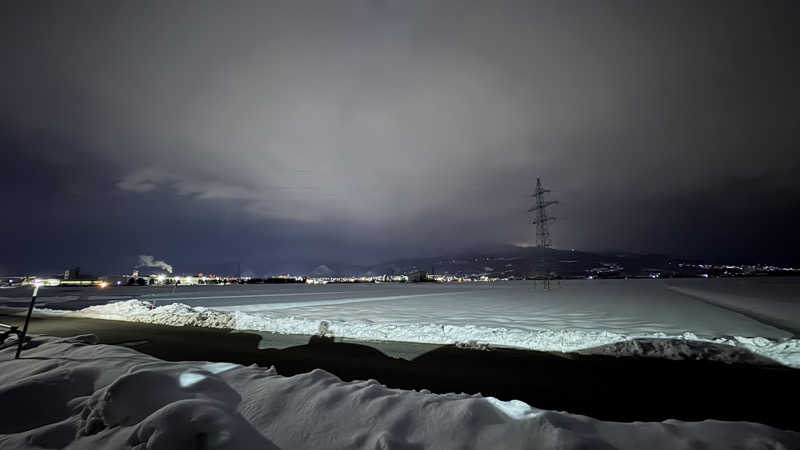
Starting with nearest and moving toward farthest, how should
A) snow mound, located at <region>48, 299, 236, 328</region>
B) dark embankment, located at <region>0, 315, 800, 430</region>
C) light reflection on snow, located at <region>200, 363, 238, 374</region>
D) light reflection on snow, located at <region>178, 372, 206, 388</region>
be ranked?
light reflection on snow, located at <region>178, 372, 206, 388</region>, light reflection on snow, located at <region>200, 363, 238, 374</region>, dark embankment, located at <region>0, 315, 800, 430</region>, snow mound, located at <region>48, 299, 236, 328</region>

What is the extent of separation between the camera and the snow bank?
7.76 meters

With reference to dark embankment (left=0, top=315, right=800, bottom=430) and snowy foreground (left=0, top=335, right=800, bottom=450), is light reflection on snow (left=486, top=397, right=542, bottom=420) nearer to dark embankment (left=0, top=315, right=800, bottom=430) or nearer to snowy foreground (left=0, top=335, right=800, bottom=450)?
snowy foreground (left=0, top=335, right=800, bottom=450)

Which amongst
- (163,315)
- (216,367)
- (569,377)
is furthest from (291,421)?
(163,315)

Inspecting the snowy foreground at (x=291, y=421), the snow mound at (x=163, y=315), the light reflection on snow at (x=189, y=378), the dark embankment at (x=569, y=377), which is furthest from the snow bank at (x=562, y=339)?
the light reflection on snow at (x=189, y=378)

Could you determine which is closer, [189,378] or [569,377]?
[189,378]

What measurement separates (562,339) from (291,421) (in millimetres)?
8427

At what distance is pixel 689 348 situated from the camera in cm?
809

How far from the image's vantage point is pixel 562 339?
30.4ft

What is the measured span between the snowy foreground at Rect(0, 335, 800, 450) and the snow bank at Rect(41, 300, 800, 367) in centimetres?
631

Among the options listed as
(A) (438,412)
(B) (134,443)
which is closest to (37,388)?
(B) (134,443)

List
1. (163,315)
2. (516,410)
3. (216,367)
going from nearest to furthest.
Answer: (516,410), (216,367), (163,315)

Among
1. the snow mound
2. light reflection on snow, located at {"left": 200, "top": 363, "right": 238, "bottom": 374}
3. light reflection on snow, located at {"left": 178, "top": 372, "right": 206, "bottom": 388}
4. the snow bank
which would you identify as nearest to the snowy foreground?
light reflection on snow, located at {"left": 178, "top": 372, "right": 206, "bottom": 388}

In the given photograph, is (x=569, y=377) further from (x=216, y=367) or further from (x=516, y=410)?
(x=216, y=367)

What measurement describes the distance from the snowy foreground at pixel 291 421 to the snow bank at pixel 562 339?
20.7ft
